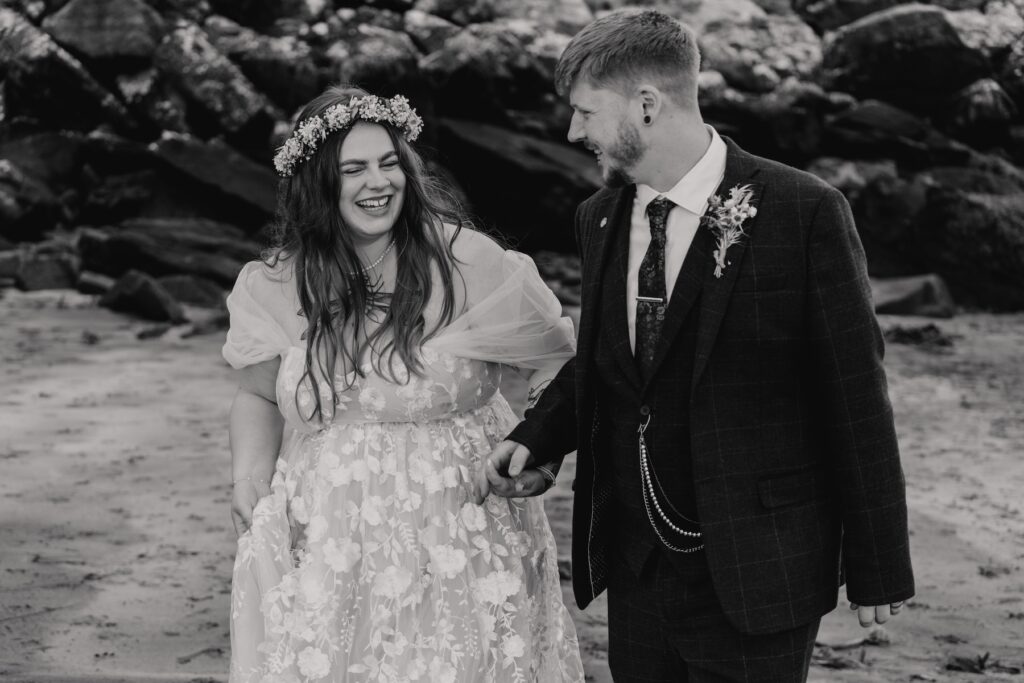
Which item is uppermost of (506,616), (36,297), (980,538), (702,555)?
(702,555)

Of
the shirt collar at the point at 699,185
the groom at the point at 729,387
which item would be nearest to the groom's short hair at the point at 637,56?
the groom at the point at 729,387

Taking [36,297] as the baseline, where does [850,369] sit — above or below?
above

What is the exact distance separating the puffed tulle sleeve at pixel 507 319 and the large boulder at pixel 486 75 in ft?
53.4

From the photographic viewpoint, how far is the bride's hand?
129 inches

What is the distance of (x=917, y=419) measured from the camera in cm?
981

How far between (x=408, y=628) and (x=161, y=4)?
21663 mm

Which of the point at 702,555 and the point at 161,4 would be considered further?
the point at 161,4

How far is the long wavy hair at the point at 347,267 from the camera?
3.31 m

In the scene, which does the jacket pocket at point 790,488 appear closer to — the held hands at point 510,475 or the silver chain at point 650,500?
the silver chain at point 650,500

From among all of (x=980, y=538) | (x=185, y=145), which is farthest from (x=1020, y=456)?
(x=185, y=145)

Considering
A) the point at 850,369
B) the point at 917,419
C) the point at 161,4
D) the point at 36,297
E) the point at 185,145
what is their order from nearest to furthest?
the point at 850,369 < the point at 917,419 < the point at 36,297 < the point at 185,145 < the point at 161,4

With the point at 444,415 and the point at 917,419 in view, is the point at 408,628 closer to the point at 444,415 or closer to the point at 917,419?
the point at 444,415

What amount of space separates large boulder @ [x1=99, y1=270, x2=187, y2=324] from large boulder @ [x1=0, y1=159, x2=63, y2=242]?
4.88 meters

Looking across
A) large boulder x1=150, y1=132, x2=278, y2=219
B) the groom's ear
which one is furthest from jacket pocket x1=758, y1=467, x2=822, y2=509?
large boulder x1=150, y1=132, x2=278, y2=219
